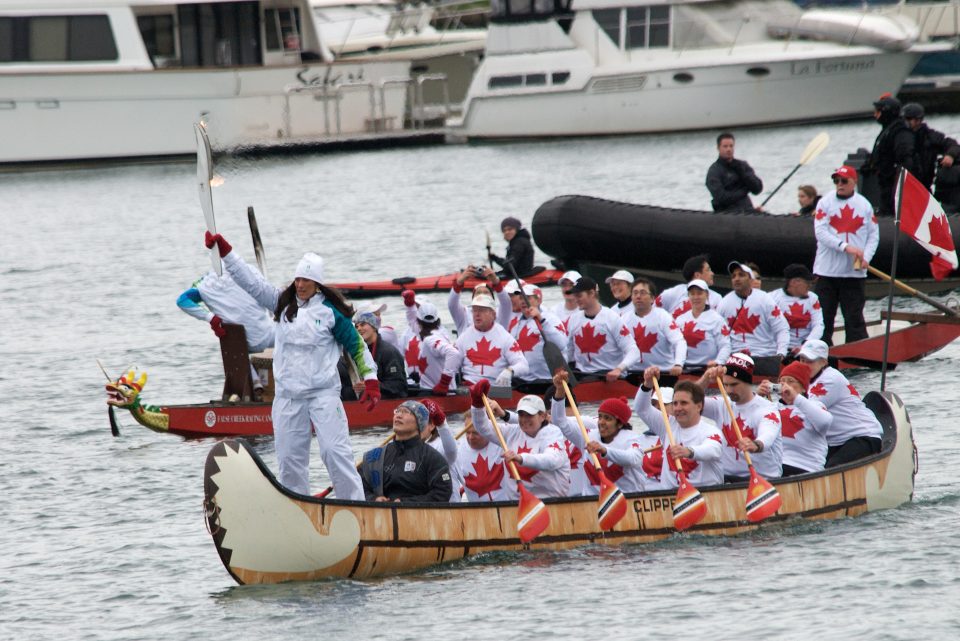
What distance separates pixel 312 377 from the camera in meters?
11.8

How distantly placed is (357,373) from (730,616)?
3.33 meters

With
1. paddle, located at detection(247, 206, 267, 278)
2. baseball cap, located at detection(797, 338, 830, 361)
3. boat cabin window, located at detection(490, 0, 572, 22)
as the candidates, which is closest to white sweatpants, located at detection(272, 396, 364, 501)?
baseball cap, located at detection(797, 338, 830, 361)

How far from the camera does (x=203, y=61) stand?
147ft

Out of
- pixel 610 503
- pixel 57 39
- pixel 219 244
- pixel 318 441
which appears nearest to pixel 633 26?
pixel 57 39

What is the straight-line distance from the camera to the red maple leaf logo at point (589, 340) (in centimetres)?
1659

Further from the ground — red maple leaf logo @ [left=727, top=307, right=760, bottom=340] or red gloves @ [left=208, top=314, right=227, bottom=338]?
red gloves @ [left=208, top=314, right=227, bottom=338]

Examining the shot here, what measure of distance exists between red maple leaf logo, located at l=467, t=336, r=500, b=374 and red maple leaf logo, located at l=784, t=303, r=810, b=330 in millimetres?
3270

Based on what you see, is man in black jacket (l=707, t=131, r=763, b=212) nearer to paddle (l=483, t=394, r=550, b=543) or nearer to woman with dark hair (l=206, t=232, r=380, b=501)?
woman with dark hair (l=206, t=232, r=380, b=501)

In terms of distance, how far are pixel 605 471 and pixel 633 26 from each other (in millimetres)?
32504

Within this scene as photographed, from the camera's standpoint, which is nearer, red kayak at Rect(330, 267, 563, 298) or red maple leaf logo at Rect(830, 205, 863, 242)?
red maple leaf logo at Rect(830, 205, 863, 242)

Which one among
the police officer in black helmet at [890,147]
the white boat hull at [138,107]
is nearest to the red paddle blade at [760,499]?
the police officer in black helmet at [890,147]

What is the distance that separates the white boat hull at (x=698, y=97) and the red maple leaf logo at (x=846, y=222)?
25778mm

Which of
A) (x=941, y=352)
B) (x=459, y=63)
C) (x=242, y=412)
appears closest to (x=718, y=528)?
(x=242, y=412)

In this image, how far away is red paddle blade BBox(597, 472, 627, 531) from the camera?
37.1 feet
